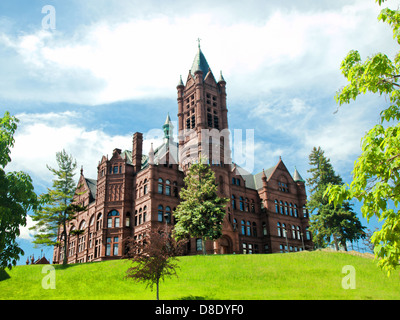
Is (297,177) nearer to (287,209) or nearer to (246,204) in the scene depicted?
(287,209)

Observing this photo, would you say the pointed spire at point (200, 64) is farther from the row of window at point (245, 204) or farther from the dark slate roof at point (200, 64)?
the row of window at point (245, 204)

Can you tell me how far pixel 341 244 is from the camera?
52.4 metres

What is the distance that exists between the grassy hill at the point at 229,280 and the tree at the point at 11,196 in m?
8.29

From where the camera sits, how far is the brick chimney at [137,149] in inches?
2339

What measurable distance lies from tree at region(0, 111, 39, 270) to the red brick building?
3113cm

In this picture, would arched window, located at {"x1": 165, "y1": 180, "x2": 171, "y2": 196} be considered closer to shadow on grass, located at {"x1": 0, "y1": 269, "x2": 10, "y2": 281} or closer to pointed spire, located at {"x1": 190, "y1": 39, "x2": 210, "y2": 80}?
pointed spire, located at {"x1": 190, "y1": 39, "x2": 210, "y2": 80}

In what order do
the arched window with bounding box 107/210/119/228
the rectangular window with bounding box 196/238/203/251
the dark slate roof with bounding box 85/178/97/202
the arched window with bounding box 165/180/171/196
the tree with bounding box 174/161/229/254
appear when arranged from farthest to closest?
1. the dark slate roof with bounding box 85/178/97/202
2. the arched window with bounding box 165/180/171/196
3. the arched window with bounding box 107/210/119/228
4. the rectangular window with bounding box 196/238/203/251
5. the tree with bounding box 174/161/229/254

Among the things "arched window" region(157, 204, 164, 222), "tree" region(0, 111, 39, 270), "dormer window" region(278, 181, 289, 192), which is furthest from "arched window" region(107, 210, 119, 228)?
"tree" region(0, 111, 39, 270)

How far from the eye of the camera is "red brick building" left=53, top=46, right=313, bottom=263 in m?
54.8

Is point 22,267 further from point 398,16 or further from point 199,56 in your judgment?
point 199,56

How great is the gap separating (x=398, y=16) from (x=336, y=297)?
799 inches

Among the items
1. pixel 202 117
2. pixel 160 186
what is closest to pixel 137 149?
pixel 160 186

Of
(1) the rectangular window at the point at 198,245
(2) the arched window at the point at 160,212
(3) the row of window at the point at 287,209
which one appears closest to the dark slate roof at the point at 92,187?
(2) the arched window at the point at 160,212

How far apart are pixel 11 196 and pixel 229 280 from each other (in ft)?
61.2
